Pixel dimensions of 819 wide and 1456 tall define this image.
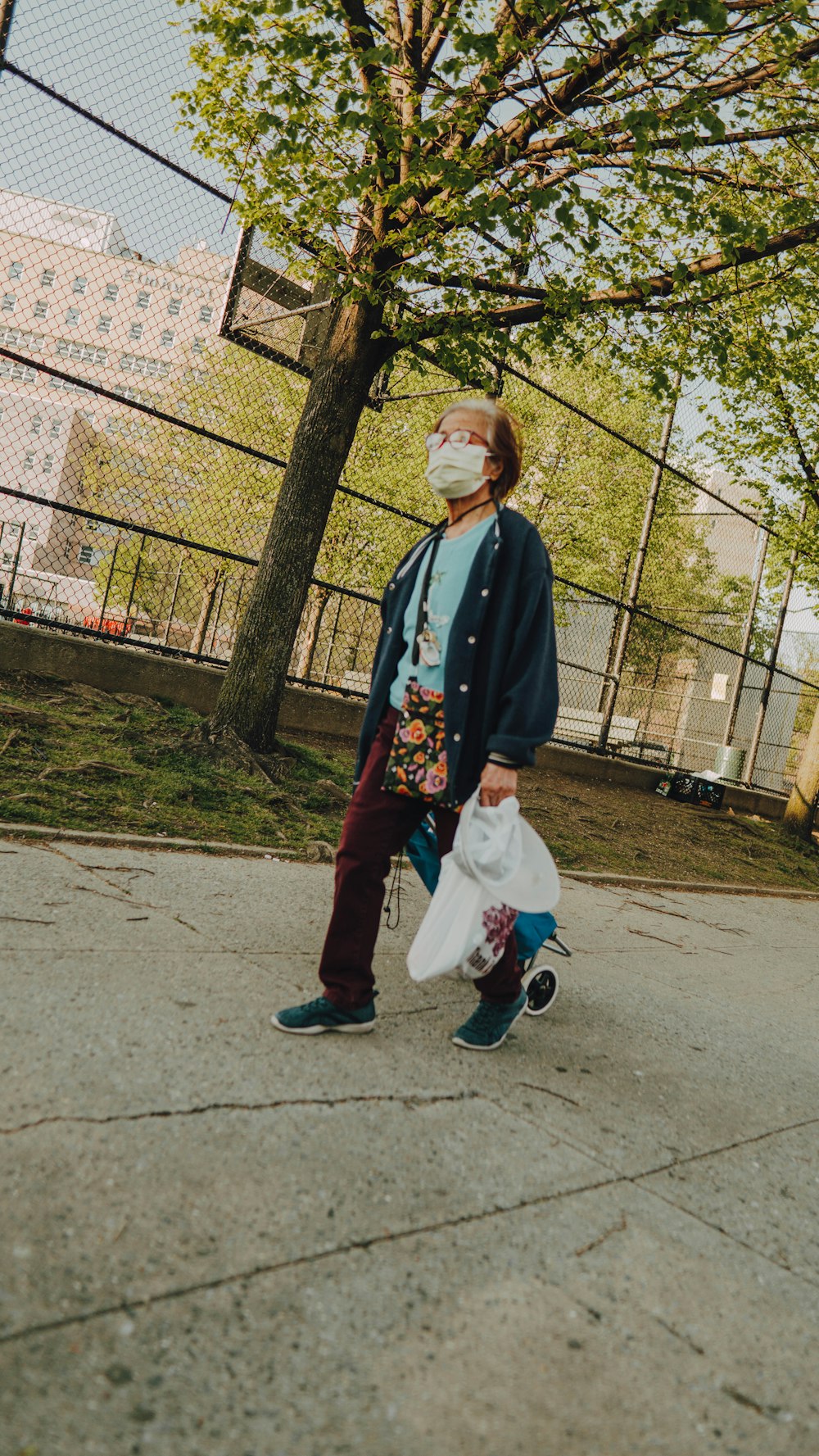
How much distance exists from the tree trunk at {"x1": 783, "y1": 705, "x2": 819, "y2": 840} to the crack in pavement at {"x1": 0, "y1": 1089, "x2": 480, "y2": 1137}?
13932mm

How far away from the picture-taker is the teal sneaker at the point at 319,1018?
305 centimetres

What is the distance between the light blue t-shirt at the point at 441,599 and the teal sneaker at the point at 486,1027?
105 centimetres

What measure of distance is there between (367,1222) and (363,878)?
1.15 meters

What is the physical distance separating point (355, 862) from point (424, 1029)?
0.70 m

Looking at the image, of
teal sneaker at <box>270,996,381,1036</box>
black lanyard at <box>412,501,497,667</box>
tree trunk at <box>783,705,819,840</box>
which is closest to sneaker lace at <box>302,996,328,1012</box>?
teal sneaker at <box>270,996,381,1036</box>

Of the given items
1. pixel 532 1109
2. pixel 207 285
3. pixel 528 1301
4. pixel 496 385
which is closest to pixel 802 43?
pixel 496 385

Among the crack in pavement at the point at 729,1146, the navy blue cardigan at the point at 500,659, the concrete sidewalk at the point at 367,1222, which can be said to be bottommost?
the crack in pavement at the point at 729,1146

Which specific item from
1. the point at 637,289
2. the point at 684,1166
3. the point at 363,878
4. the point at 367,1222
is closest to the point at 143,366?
the point at 637,289

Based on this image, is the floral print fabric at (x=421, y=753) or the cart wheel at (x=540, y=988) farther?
the cart wheel at (x=540, y=988)

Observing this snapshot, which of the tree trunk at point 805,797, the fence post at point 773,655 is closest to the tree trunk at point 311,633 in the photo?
the tree trunk at point 805,797

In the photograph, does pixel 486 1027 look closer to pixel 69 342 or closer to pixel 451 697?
pixel 451 697

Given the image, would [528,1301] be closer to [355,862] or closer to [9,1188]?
[9,1188]

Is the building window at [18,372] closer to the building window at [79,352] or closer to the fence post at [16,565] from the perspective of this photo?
the building window at [79,352]

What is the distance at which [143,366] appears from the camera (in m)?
11.4
